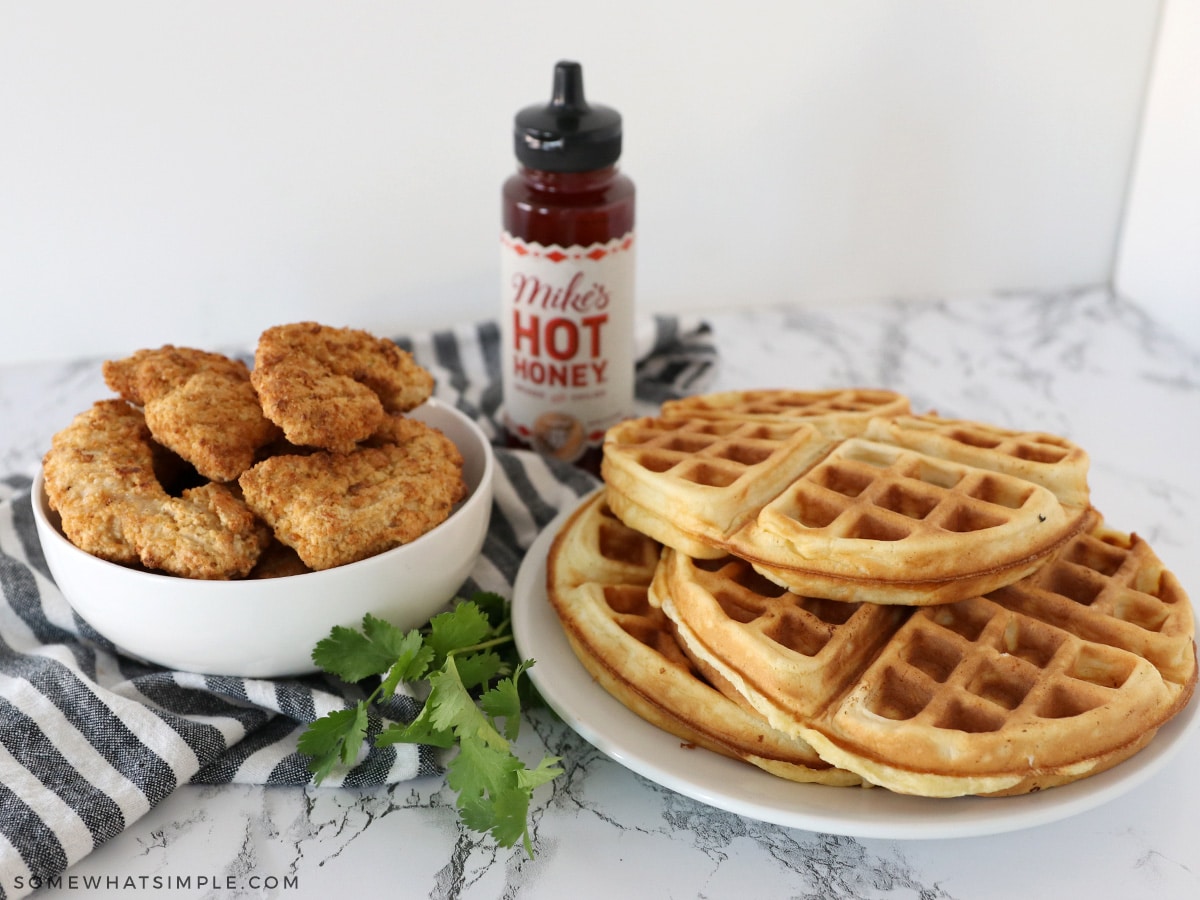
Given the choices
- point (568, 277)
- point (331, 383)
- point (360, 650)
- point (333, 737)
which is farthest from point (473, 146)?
point (333, 737)

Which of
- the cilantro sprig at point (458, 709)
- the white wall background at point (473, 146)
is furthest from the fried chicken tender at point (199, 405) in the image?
the white wall background at point (473, 146)

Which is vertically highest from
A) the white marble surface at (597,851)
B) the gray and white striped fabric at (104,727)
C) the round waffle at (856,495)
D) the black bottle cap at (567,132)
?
the black bottle cap at (567,132)

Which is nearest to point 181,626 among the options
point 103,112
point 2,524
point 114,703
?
point 114,703

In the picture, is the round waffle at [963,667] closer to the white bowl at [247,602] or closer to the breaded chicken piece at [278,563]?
the white bowl at [247,602]

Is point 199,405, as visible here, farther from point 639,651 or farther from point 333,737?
point 639,651

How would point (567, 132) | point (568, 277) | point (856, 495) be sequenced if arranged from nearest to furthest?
point (856, 495), point (567, 132), point (568, 277)
